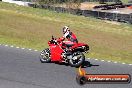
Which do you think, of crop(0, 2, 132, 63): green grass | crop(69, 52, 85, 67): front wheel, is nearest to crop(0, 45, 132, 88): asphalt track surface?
crop(69, 52, 85, 67): front wheel

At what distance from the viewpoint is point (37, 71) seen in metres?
16.8

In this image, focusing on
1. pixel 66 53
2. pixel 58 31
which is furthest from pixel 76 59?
pixel 58 31

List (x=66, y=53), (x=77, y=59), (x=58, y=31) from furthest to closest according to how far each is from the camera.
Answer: (x=58, y=31) < (x=66, y=53) < (x=77, y=59)

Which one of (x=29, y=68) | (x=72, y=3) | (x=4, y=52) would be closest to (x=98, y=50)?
(x=4, y=52)

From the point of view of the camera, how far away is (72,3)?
6456cm

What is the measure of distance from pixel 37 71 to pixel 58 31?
1768cm

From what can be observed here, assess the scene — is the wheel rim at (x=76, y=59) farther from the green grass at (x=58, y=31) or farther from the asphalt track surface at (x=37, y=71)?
the green grass at (x=58, y=31)

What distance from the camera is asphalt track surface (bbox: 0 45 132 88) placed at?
48.9 ft

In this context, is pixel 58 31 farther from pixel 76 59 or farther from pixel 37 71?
pixel 37 71

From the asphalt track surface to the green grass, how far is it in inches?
123

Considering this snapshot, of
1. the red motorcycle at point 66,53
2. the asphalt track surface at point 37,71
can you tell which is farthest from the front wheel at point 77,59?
the asphalt track surface at point 37,71

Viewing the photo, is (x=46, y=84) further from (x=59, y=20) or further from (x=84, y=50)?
(x=59, y=20)

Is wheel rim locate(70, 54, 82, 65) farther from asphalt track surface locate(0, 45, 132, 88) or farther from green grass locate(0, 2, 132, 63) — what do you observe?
green grass locate(0, 2, 132, 63)

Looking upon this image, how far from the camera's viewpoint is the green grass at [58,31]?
2562 cm
